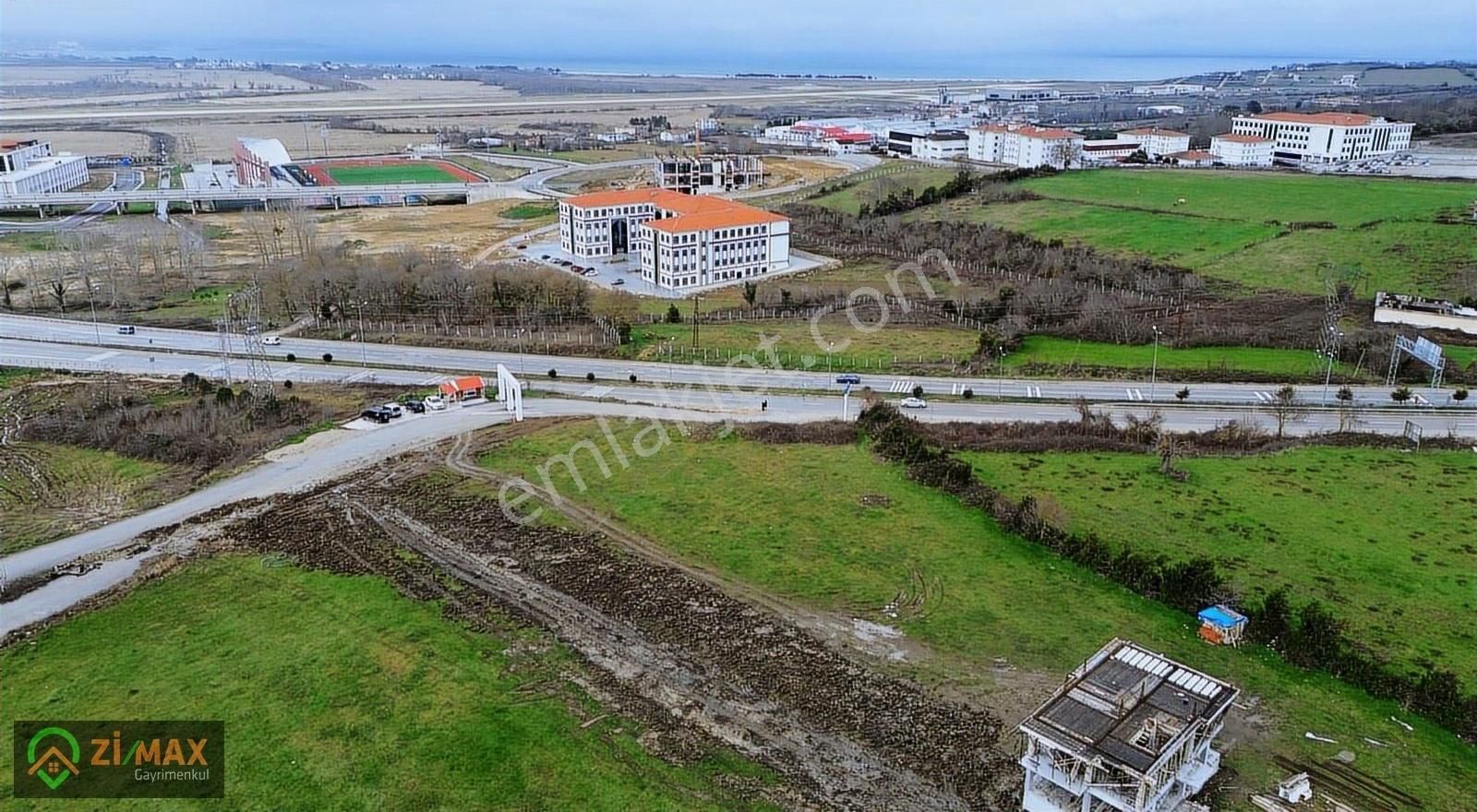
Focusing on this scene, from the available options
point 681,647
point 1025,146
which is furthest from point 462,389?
point 1025,146

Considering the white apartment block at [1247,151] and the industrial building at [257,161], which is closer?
the white apartment block at [1247,151]

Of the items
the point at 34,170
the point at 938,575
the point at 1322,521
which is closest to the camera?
the point at 938,575

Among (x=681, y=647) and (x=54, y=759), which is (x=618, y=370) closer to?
(x=681, y=647)

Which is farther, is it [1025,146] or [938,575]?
A: [1025,146]

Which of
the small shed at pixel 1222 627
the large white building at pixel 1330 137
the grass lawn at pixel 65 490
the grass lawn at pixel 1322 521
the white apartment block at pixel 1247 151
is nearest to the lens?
the small shed at pixel 1222 627

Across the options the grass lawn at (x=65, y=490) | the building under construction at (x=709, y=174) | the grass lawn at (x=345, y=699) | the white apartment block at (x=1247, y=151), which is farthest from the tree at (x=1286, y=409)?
the white apartment block at (x=1247, y=151)

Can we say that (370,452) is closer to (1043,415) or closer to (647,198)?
(1043,415)

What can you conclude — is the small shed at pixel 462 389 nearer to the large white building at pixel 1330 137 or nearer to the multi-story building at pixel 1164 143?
the large white building at pixel 1330 137
